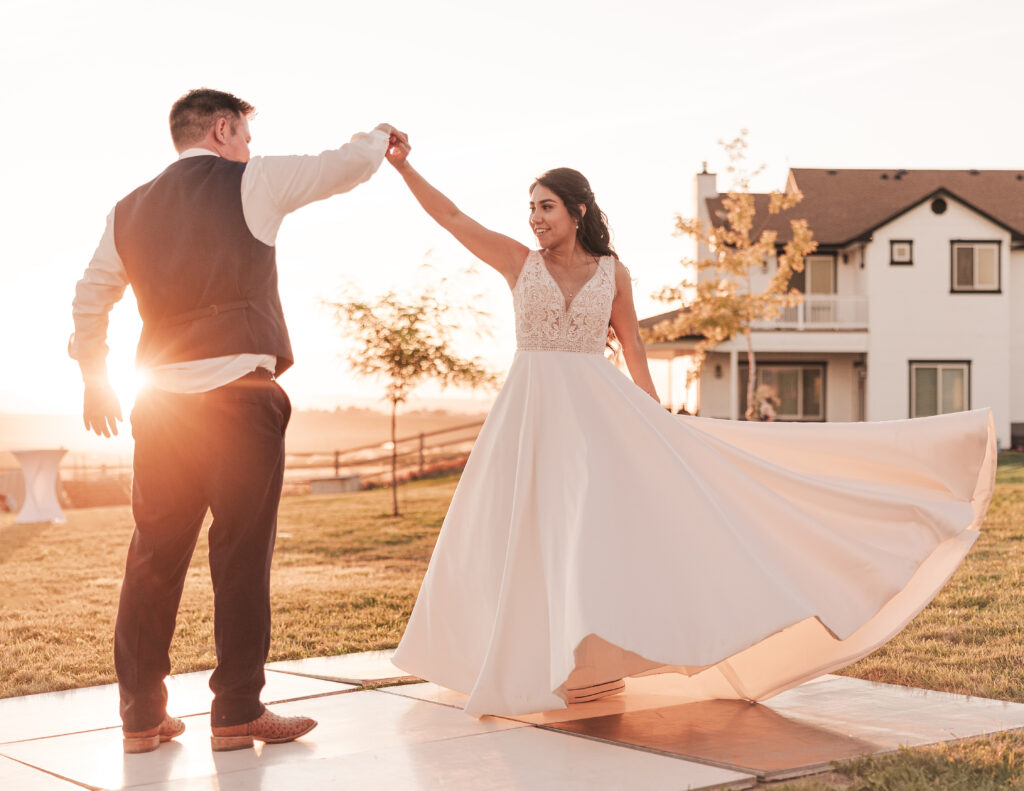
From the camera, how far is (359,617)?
9.04 metres

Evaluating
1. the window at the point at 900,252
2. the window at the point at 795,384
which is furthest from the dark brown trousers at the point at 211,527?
the window at the point at 900,252

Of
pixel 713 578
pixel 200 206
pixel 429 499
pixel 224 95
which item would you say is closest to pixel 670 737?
pixel 713 578

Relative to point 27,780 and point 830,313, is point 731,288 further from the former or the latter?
point 27,780

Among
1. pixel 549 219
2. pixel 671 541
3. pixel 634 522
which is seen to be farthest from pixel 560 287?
pixel 671 541

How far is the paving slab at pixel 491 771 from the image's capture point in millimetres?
4016

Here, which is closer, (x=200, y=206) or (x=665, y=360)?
(x=200, y=206)

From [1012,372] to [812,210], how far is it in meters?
8.03

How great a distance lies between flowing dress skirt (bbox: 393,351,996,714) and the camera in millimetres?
4559

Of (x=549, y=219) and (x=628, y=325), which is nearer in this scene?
(x=549, y=219)

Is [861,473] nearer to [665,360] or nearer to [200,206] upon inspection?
[200,206]

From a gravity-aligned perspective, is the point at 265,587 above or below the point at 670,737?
above

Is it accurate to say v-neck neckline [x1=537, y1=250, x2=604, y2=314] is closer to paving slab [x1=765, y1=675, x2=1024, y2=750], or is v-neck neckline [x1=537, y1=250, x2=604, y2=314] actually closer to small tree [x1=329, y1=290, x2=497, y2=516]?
paving slab [x1=765, y1=675, x2=1024, y2=750]

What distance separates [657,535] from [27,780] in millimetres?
2430

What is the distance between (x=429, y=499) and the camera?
23.6m
